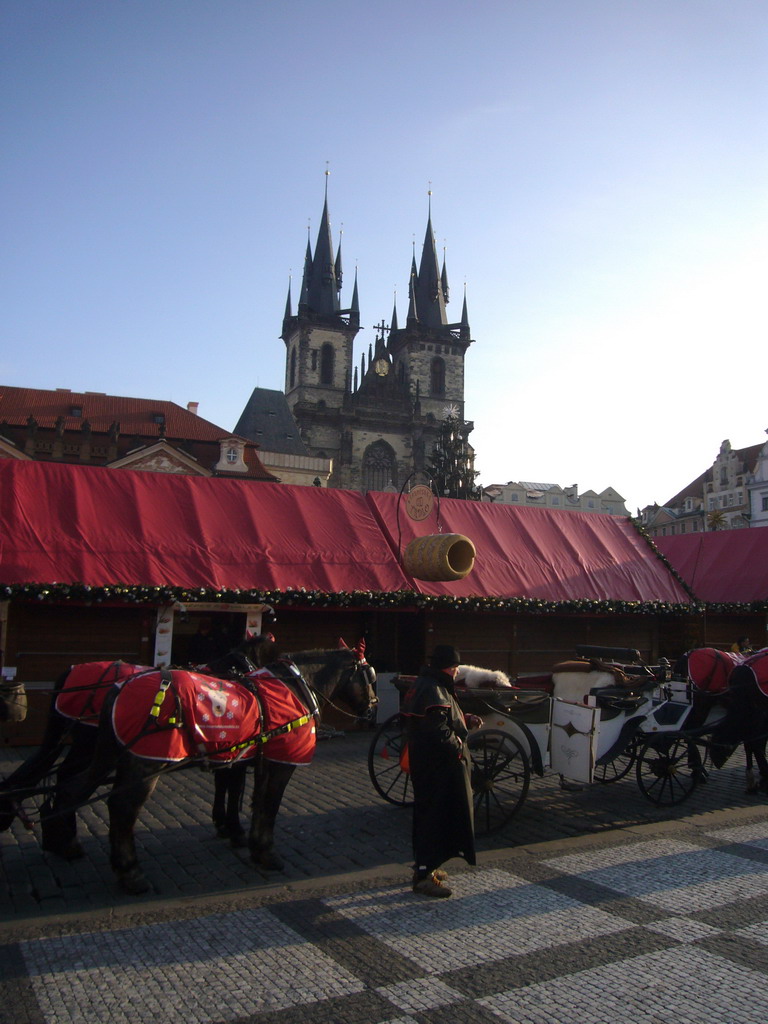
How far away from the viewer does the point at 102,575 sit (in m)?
11.4

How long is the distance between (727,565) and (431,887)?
49.8 ft

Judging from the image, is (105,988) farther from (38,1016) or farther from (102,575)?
(102,575)

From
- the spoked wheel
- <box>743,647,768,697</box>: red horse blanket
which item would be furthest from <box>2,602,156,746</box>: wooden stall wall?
<box>743,647,768,697</box>: red horse blanket

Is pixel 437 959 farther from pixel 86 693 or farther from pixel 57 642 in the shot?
pixel 57 642

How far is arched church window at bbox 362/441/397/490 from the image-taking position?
2936 inches

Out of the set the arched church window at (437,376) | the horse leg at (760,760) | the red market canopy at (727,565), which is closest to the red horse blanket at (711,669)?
the horse leg at (760,760)

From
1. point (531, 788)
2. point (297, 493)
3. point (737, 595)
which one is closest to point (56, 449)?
point (297, 493)

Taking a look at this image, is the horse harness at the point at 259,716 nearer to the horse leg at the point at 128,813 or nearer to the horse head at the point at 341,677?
the horse leg at the point at 128,813

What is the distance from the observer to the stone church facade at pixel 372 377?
74.5m

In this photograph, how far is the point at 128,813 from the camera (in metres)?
5.39

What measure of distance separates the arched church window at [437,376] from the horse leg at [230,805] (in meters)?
74.9

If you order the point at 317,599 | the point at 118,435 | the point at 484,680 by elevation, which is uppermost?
the point at 118,435

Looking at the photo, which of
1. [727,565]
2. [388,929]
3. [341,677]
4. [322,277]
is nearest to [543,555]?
[727,565]

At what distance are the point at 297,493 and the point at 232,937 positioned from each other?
10081mm
